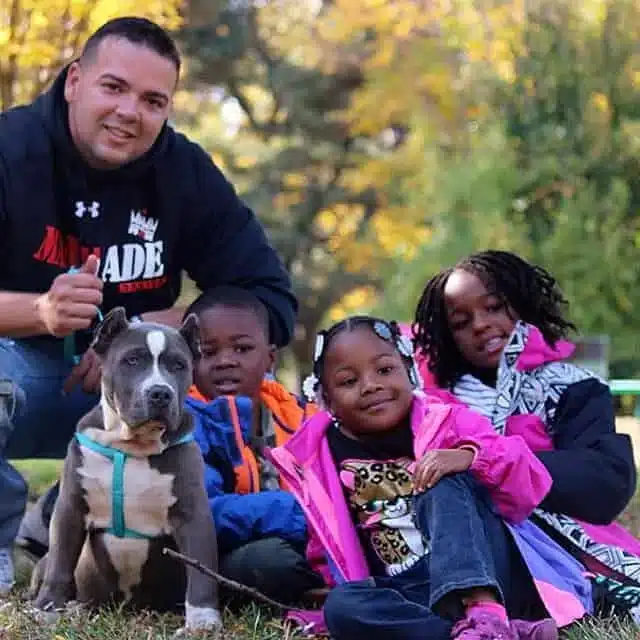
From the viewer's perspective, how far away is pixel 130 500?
3.51m

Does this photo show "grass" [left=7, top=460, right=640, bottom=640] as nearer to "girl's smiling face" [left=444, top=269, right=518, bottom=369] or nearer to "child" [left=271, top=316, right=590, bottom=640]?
"child" [left=271, top=316, right=590, bottom=640]

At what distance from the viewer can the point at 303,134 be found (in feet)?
69.9

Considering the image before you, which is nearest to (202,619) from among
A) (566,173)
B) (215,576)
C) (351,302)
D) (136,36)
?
(215,576)

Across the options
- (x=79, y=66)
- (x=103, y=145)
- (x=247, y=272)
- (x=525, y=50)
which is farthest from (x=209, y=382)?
(x=525, y=50)

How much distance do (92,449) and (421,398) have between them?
0.92 m

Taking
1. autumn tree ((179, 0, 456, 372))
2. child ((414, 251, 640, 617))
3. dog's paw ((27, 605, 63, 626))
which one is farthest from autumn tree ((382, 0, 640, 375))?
dog's paw ((27, 605, 63, 626))

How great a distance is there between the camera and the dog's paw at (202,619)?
11.2 feet

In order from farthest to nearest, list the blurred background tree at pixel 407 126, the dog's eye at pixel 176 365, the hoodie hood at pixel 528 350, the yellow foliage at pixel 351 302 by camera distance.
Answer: the yellow foliage at pixel 351 302
the blurred background tree at pixel 407 126
the hoodie hood at pixel 528 350
the dog's eye at pixel 176 365

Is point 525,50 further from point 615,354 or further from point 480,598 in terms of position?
point 480,598

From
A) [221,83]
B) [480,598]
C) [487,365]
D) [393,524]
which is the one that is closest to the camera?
[480,598]

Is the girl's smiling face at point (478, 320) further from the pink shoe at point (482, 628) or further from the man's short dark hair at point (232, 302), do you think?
the pink shoe at point (482, 628)

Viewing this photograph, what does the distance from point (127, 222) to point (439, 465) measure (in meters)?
1.71

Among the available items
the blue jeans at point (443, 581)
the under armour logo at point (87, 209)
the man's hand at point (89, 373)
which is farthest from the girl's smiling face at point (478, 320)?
the under armour logo at point (87, 209)

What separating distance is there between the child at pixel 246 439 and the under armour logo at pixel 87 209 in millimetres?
473
